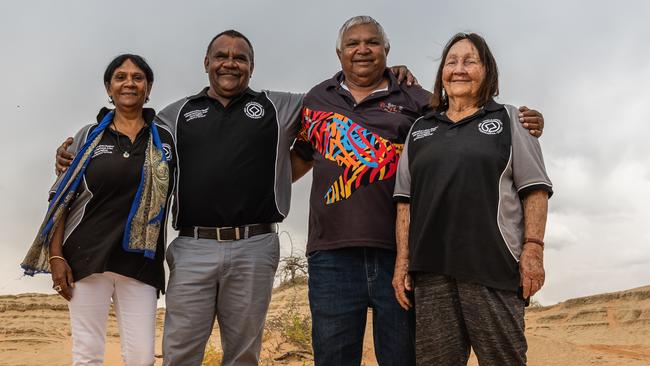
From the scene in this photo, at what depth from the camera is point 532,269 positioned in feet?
11.6

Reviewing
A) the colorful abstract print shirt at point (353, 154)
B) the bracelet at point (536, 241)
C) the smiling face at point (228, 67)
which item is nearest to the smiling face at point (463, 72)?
the colorful abstract print shirt at point (353, 154)

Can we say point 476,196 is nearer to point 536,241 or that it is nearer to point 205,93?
point 536,241

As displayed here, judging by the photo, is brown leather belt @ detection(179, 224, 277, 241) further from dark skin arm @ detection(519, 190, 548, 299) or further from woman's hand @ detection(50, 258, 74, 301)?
dark skin arm @ detection(519, 190, 548, 299)

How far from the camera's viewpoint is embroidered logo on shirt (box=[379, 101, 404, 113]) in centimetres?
430

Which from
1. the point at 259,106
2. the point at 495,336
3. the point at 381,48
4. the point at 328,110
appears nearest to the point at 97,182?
the point at 259,106

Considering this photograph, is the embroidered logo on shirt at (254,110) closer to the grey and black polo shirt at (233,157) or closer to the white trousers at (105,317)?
the grey and black polo shirt at (233,157)

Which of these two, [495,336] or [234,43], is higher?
[234,43]

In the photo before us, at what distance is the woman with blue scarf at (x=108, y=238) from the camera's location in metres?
4.24

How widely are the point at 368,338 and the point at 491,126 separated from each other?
531cm

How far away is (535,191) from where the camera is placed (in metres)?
3.66

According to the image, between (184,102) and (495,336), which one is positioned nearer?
(495,336)

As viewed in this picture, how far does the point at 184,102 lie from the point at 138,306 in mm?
1558

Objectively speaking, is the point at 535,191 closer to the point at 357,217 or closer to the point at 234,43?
the point at 357,217

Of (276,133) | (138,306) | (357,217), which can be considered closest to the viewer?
(357,217)
